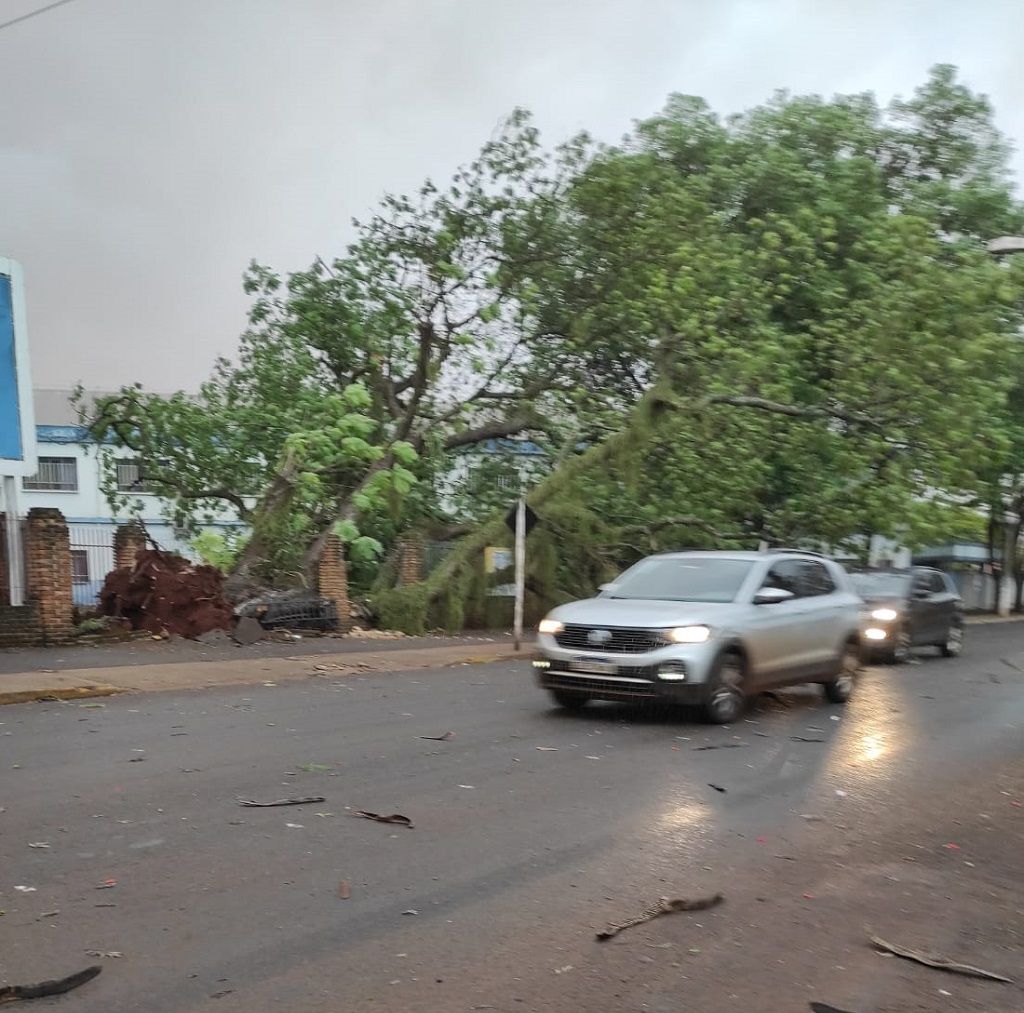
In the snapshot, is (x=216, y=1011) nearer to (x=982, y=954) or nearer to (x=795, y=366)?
(x=982, y=954)

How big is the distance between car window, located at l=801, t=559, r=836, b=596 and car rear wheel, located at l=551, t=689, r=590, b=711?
2.88 meters

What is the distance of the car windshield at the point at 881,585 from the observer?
1944 centimetres

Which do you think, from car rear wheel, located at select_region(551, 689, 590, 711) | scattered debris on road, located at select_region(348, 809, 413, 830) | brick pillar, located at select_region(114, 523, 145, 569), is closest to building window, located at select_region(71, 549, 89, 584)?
brick pillar, located at select_region(114, 523, 145, 569)

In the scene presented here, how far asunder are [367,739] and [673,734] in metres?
2.78

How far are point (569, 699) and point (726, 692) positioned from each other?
165 cm

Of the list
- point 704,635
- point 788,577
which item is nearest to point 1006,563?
point 788,577

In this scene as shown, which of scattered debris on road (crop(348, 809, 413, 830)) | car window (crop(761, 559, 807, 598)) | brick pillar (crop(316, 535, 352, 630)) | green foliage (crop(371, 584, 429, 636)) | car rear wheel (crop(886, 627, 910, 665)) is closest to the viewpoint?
scattered debris on road (crop(348, 809, 413, 830))

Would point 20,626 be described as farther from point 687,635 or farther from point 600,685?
point 687,635

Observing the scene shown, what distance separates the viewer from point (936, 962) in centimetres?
457

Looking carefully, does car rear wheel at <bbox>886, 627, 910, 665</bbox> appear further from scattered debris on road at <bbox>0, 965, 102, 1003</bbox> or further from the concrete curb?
scattered debris on road at <bbox>0, 965, 102, 1003</bbox>

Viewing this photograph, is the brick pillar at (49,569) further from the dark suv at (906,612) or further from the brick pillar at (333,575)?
the dark suv at (906,612)

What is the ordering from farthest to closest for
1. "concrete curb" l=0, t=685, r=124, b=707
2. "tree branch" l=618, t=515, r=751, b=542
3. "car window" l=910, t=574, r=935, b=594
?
"tree branch" l=618, t=515, r=751, b=542 < "car window" l=910, t=574, r=935, b=594 < "concrete curb" l=0, t=685, r=124, b=707

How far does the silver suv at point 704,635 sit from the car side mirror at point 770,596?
1cm

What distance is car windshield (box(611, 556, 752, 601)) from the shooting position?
11.4 meters
